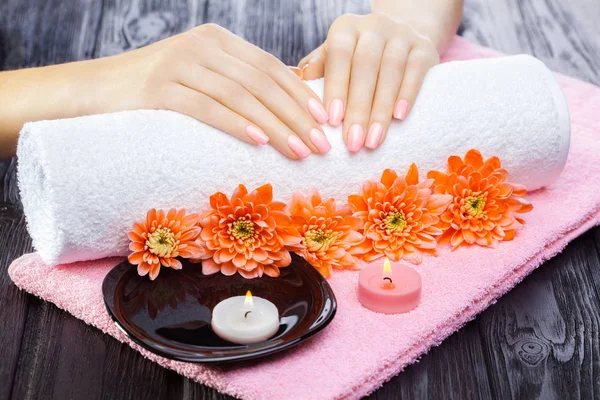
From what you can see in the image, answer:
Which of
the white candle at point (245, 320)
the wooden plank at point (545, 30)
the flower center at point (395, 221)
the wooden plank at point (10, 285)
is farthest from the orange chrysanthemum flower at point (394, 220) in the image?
the wooden plank at point (545, 30)

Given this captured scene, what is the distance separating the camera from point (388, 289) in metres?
1.03

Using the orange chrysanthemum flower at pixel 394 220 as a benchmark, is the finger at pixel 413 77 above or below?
above

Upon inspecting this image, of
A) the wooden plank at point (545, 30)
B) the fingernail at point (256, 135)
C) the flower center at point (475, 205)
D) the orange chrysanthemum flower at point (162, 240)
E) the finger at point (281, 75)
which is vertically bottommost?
the wooden plank at point (545, 30)

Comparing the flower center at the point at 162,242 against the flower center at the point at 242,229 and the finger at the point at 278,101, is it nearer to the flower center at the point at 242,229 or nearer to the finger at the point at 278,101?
the flower center at the point at 242,229

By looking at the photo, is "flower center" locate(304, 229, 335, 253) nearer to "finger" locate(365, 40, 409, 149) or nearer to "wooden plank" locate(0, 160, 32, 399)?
"finger" locate(365, 40, 409, 149)

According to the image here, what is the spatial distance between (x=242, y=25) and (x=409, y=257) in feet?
3.34

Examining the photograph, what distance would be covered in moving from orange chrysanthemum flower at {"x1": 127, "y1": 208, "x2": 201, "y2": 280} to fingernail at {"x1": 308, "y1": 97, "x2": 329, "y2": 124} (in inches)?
8.7

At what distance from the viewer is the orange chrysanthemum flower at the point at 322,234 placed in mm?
1109

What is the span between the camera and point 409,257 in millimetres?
1137

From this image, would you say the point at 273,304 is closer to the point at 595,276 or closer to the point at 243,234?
the point at 243,234

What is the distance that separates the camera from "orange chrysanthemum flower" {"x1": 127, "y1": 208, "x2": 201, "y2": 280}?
1054 millimetres

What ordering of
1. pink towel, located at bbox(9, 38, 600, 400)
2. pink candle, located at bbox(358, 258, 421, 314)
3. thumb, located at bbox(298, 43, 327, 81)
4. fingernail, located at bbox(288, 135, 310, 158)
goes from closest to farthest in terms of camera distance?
pink towel, located at bbox(9, 38, 600, 400) < pink candle, located at bbox(358, 258, 421, 314) < fingernail, located at bbox(288, 135, 310, 158) < thumb, located at bbox(298, 43, 327, 81)

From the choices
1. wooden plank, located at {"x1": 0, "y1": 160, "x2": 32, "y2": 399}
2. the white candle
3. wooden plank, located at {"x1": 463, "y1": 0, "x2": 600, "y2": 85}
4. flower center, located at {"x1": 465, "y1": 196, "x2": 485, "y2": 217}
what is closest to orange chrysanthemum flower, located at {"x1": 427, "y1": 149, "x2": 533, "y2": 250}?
flower center, located at {"x1": 465, "y1": 196, "x2": 485, "y2": 217}

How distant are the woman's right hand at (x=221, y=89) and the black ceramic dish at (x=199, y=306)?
0.18m
